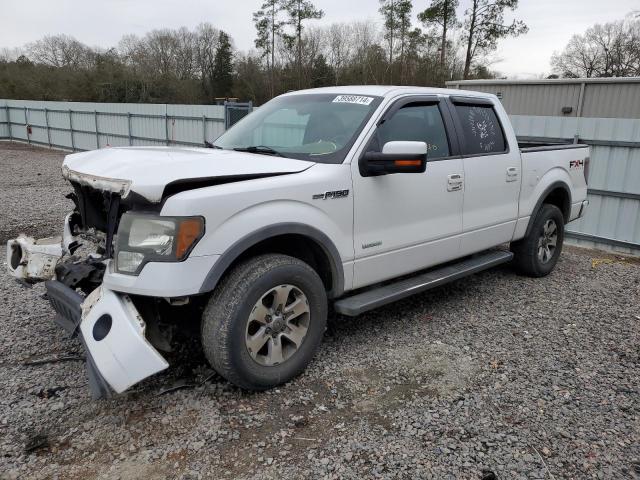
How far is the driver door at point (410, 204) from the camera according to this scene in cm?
389

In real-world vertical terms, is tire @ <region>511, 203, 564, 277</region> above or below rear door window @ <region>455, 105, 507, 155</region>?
below

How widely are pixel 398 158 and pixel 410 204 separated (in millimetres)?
623

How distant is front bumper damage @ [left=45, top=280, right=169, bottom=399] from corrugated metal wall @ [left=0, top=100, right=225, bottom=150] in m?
12.0

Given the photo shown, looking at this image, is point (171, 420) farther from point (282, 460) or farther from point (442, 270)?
point (442, 270)

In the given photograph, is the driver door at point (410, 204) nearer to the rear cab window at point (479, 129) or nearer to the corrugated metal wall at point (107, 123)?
the rear cab window at point (479, 129)

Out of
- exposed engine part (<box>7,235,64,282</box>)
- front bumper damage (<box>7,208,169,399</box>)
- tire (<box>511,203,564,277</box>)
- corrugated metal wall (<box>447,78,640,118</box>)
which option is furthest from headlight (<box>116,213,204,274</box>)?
corrugated metal wall (<box>447,78,640,118</box>)

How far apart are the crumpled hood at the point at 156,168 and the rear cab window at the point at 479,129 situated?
1820 millimetres

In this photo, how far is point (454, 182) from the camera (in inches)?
177

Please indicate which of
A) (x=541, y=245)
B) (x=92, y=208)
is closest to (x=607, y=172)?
(x=541, y=245)

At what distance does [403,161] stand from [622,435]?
6.97 ft

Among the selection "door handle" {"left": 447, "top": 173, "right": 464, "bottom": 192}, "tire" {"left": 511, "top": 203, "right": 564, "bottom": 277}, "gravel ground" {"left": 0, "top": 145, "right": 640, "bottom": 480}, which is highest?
"door handle" {"left": 447, "top": 173, "right": 464, "bottom": 192}

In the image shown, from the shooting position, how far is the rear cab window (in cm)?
479

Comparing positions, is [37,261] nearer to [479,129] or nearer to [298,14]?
[479,129]

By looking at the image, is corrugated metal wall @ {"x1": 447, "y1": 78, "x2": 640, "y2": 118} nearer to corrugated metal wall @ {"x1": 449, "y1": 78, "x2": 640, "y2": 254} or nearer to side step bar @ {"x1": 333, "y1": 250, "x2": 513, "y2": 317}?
corrugated metal wall @ {"x1": 449, "y1": 78, "x2": 640, "y2": 254}
